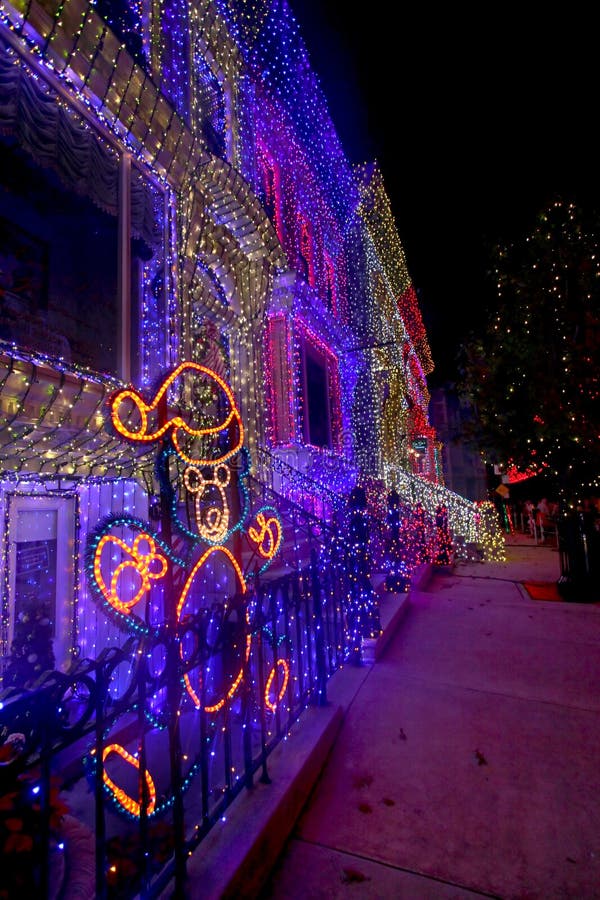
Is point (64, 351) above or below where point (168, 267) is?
below

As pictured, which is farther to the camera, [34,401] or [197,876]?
[34,401]

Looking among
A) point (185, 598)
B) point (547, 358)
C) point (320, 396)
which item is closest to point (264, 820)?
point (185, 598)

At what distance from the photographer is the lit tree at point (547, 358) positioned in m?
8.88

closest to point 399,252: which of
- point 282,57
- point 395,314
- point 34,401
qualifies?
point 395,314

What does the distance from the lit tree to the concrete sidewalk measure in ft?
15.7

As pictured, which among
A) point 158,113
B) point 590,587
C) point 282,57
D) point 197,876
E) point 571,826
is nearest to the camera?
point 197,876

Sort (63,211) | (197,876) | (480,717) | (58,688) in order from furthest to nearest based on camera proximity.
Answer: (63,211) < (480,717) < (197,876) < (58,688)

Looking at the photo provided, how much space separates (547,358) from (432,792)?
350 inches

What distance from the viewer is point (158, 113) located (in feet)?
20.4

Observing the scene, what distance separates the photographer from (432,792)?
10.0 ft

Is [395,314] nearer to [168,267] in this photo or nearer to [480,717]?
[168,267]

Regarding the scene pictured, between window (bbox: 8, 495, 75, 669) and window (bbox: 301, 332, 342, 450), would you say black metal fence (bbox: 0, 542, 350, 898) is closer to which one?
window (bbox: 8, 495, 75, 669)

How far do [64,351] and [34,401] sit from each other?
3237 mm

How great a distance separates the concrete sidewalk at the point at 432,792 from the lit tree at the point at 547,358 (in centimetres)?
478
